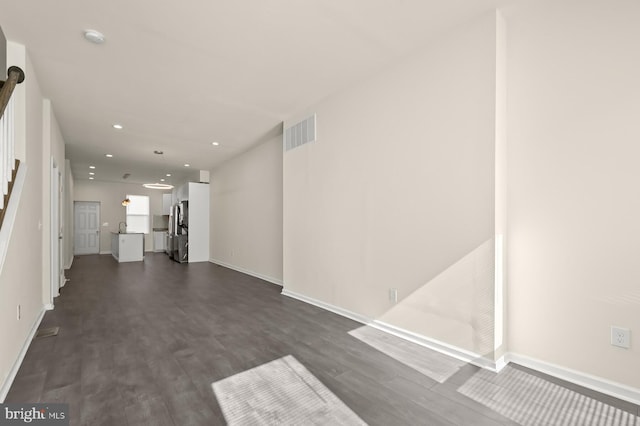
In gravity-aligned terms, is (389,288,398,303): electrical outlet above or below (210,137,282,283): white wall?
below

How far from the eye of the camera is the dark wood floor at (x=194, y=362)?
6.16 ft

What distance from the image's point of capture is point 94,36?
109 inches

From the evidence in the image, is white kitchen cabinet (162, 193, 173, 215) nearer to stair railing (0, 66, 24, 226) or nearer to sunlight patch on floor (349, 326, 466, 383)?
stair railing (0, 66, 24, 226)

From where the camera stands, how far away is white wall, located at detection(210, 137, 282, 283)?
238 inches

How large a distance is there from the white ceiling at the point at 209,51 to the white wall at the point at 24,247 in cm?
44

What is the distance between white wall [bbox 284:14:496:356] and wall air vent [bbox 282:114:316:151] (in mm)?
214

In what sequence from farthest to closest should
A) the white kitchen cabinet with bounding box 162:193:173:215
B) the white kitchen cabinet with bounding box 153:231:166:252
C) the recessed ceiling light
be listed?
the white kitchen cabinet with bounding box 162:193:173:215 < the white kitchen cabinet with bounding box 153:231:166:252 < the recessed ceiling light

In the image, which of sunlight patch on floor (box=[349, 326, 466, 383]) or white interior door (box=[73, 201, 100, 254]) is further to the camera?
white interior door (box=[73, 201, 100, 254])

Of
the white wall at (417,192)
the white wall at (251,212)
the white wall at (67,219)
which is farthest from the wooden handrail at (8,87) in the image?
the white wall at (67,219)

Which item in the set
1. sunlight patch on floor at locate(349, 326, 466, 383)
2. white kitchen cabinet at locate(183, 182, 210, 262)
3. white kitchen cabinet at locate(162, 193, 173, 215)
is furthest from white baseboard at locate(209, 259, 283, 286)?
white kitchen cabinet at locate(162, 193, 173, 215)

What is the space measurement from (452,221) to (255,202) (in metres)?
4.92

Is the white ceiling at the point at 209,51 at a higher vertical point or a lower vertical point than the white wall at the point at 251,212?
higher

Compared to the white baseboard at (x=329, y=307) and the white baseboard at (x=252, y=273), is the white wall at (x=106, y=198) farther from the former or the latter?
the white baseboard at (x=329, y=307)

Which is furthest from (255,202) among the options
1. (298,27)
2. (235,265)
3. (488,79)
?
(488,79)
